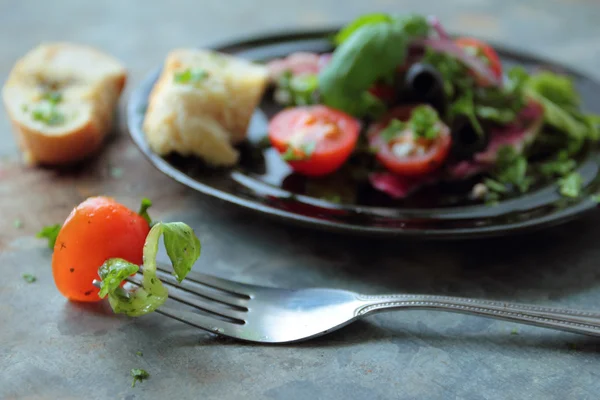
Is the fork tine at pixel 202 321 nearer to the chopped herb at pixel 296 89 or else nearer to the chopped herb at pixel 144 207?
the chopped herb at pixel 144 207

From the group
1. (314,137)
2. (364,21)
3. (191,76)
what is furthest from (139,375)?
(364,21)

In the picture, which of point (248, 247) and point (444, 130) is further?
point (444, 130)

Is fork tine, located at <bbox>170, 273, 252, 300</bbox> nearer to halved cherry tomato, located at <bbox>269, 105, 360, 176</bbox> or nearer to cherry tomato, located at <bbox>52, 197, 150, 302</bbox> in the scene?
cherry tomato, located at <bbox>52, 197, 150, 302</bbox>

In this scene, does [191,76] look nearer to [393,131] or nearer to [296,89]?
[296,89]

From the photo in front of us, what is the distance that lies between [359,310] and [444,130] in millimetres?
933

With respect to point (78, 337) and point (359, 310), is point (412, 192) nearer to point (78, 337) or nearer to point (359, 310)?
point (359, 310)

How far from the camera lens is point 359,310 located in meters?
1.74

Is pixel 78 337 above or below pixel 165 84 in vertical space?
below

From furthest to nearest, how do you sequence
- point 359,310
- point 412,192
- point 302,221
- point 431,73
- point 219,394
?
point 431,73
point 412,192
point 302,221
point 359,310
point 219,394

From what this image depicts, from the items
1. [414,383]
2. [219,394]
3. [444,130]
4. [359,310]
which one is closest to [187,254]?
[219,394]

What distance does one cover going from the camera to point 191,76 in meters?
2.43

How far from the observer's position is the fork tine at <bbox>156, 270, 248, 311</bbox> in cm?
178

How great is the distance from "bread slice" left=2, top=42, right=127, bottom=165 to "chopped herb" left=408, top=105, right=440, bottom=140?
1196 mm

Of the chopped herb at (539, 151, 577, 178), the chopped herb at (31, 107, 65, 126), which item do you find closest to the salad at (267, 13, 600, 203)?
the chopped herb at (539, 151, 577, 178)
